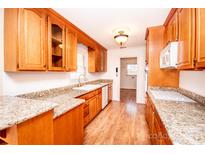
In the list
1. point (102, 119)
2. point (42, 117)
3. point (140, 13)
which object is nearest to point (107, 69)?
point (102, 119)

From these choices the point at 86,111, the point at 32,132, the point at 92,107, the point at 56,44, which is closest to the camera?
the point at 32,132

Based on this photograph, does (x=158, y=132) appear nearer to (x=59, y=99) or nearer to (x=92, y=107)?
(x=59, y=99)

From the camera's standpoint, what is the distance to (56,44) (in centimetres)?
204

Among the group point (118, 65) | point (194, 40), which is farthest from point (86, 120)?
point (118, 65)

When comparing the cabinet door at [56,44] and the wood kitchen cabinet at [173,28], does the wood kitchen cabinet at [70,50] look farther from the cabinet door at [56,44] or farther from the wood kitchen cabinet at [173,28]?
the wood kitchen cabinet at [173,28]

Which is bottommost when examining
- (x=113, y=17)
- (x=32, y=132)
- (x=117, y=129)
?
(x=117, y=129)

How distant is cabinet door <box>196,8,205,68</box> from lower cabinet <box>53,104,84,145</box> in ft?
4.94

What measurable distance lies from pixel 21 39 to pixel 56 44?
2.20 feet

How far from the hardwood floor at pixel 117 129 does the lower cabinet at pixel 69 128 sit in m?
0.54

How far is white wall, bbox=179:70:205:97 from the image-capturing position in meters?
1.68

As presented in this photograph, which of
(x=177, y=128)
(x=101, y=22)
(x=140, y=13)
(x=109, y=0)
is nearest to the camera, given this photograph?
(x=109, y=0)
